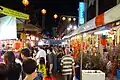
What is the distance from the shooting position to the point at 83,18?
35.4 metres

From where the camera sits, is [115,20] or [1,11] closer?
[115,20]

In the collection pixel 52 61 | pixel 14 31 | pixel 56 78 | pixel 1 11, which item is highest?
pixel 1 11

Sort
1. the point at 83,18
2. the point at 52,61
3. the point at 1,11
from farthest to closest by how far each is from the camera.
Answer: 1. the point at 83,18
2. the point at 52,61
3. the point at 1,11

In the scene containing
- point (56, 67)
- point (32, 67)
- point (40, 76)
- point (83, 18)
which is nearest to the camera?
point (32, 67)

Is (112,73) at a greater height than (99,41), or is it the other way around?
(99,41)

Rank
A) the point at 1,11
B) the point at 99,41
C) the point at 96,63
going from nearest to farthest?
the point at 1,11 < the point at 96,63 < the point at 99,41

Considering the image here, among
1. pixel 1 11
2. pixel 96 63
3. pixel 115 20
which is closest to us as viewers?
pixel 115 20

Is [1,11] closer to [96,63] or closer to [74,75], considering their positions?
[96,63]

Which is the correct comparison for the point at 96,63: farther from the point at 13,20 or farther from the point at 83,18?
the point at 83,18

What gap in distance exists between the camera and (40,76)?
16.1 feet

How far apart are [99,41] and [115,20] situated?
41.2ft

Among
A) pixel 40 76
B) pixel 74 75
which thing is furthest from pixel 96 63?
pixel 40 76

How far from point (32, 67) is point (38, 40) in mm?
31798

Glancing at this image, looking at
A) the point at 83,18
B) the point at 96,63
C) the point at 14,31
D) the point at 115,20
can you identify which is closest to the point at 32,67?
the point at 14,31
